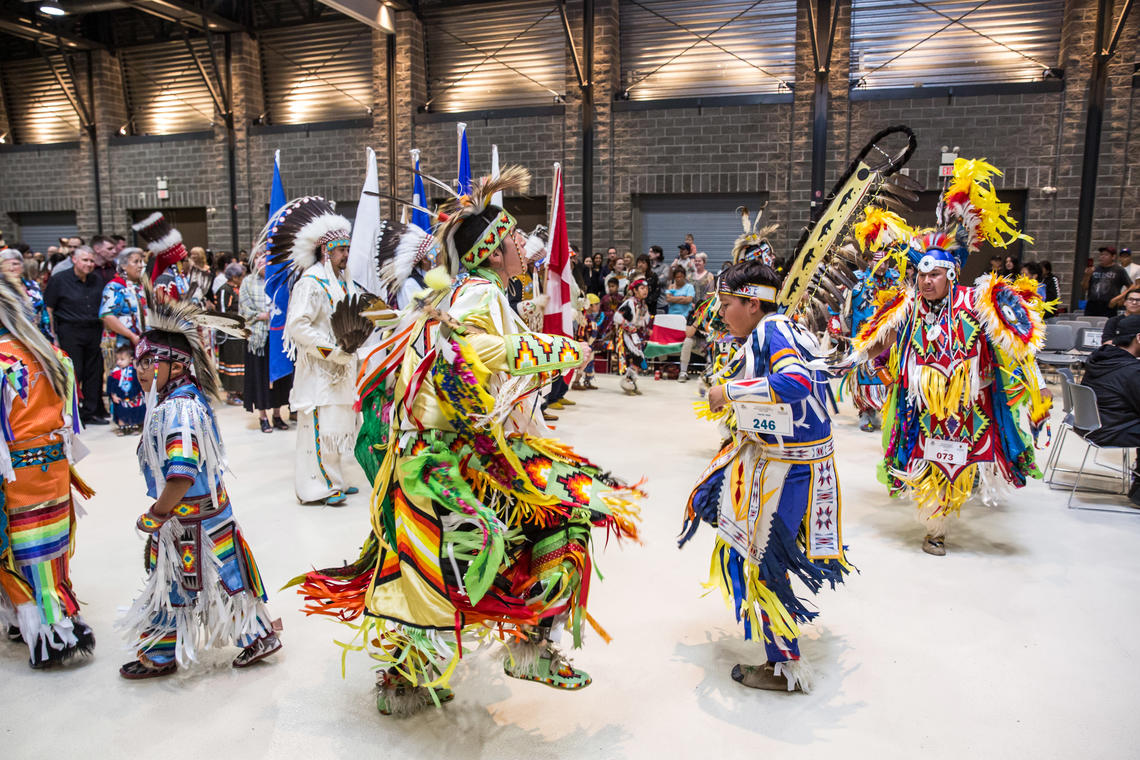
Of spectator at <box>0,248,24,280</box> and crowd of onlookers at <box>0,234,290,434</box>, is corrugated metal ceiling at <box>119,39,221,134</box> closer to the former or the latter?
crowd of onlookers at <box>0,234,290,434</box>

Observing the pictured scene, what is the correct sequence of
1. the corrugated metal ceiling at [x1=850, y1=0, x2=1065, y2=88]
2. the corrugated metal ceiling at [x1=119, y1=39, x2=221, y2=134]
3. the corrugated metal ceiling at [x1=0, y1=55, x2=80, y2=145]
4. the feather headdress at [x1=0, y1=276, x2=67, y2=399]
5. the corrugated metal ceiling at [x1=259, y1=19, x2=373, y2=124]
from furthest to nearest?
the corrugated metal ceiling at [x1=0, y1=55, x2=80, y2=145] < the corrugated metal ceiling at [x1=119, y1=39, x2=221, y2=134] < the corrugated metal ceiling at [x1=259, y1=19, x2=373, y2=124] < the corrugated metal ceiling at [x1=850, y1=0, x2=1065, y2=88] < the feather headdress at [x1=0, y1=276, x2=67, y2=399]

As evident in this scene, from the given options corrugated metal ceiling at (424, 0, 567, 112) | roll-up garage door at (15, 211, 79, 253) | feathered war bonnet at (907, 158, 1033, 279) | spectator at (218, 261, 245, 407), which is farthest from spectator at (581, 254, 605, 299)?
roll-up garage door at (15, 211, 79, 253)

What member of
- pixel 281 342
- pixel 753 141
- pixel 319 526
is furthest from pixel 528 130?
pixel 319 526

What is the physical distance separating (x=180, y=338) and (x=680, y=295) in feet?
26.7

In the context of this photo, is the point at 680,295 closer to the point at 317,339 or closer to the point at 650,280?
the point at 650,280

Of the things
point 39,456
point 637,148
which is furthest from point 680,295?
point 39,456

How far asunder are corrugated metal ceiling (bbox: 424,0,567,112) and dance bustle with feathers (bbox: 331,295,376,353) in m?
9.14

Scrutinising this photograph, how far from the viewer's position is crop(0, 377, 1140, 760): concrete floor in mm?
2488

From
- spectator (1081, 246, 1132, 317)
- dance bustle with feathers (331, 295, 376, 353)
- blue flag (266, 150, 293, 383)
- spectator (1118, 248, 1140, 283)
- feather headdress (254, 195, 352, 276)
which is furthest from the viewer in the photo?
spectator (1118, 248, 1140, 283)

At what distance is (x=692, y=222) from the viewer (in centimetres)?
1245

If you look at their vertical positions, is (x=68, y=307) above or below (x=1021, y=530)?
above

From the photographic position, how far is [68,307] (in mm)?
6770

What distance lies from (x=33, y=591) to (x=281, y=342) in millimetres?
2717

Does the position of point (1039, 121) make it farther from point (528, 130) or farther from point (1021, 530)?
point (1021, 530)
